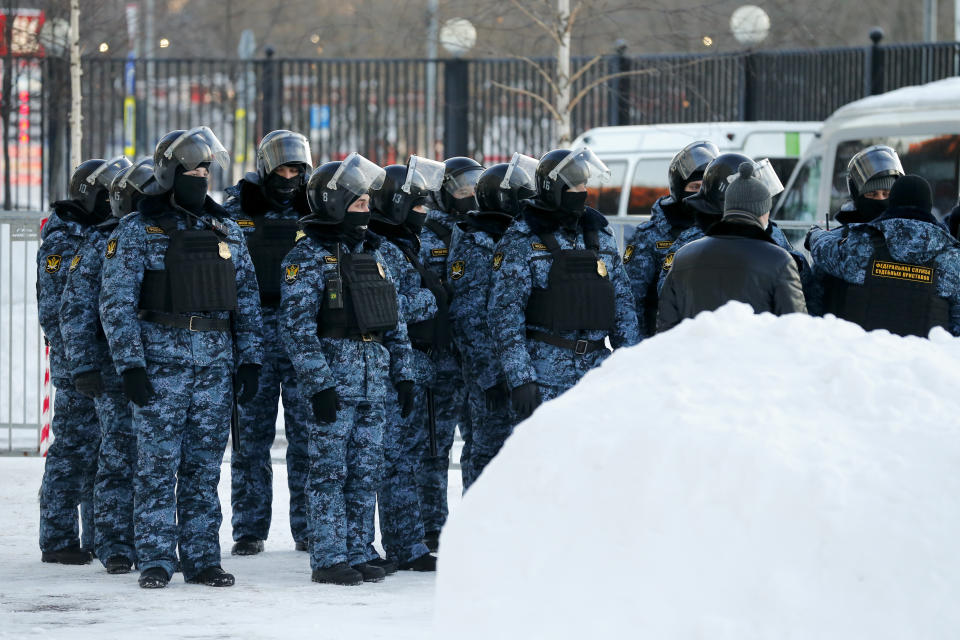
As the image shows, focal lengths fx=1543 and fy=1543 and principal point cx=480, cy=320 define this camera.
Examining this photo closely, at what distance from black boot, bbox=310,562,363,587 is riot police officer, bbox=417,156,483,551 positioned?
1036 mm

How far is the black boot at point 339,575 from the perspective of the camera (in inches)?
279

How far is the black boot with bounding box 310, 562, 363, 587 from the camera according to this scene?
23.2ft

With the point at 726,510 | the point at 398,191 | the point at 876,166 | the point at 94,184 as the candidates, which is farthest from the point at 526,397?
the point at 726,510

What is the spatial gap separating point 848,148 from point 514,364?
799cm

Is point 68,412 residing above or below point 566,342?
below

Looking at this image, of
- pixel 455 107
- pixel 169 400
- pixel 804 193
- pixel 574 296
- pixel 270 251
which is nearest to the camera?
pixel 169 400

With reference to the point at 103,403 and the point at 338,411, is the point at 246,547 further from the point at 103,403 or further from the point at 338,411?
the point at 338,411

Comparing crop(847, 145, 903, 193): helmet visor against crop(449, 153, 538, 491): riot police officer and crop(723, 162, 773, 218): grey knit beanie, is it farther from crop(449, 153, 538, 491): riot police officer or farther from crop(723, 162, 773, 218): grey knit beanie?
crop(449, 153, 538, 491): riot police officer

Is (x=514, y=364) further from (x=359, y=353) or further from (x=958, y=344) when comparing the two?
(x=958, y=344)

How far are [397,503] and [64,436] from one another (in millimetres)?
1777

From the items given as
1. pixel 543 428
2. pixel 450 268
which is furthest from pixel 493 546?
pixel 450 268

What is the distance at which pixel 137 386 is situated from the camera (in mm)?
6879

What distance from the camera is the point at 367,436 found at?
23.7ft

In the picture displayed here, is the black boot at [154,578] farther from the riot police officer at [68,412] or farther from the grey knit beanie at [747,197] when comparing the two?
the grey knit beanie at [747,197]
